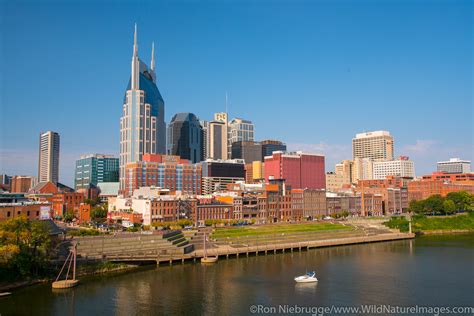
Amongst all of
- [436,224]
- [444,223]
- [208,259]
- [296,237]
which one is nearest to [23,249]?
[208,259]

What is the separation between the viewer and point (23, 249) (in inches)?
2867

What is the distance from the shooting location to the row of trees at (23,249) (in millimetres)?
71812

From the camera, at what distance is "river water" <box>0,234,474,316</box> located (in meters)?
63.8

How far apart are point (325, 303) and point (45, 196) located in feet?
523

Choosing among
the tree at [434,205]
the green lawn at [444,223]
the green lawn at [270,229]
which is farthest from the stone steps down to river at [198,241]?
the tree at [434,205]

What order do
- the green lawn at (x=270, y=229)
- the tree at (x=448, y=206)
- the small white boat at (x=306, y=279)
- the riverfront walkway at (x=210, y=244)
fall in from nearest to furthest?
1. the small white boat at (x=306, y=279)
2. the riverfront walkway at (x=210, y=244)
3. the green lawn at (x=270, y=229)
4. the tree at (x=448, y=206)

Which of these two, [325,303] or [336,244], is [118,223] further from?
[325,303]

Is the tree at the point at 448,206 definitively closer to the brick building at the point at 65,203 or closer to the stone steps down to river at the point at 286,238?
the stone steps down to river at the point at 286,238

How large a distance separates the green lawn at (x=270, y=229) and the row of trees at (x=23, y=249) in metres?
49.2

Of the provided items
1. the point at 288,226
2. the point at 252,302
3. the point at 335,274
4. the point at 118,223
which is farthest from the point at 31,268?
the point at 288,226

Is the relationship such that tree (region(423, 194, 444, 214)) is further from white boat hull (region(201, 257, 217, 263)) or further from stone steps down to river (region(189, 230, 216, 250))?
white boat hull (region(201, 257, 217, 263))

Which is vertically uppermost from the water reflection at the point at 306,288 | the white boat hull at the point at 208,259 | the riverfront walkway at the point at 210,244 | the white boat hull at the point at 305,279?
the riverfront walkway at the point at 210,244

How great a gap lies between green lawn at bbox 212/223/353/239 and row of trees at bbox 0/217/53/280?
A: 162 feet

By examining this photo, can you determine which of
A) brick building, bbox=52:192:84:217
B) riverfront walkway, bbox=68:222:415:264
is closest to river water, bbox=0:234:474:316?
riverfront walkway, bbox=68:222:415:264
